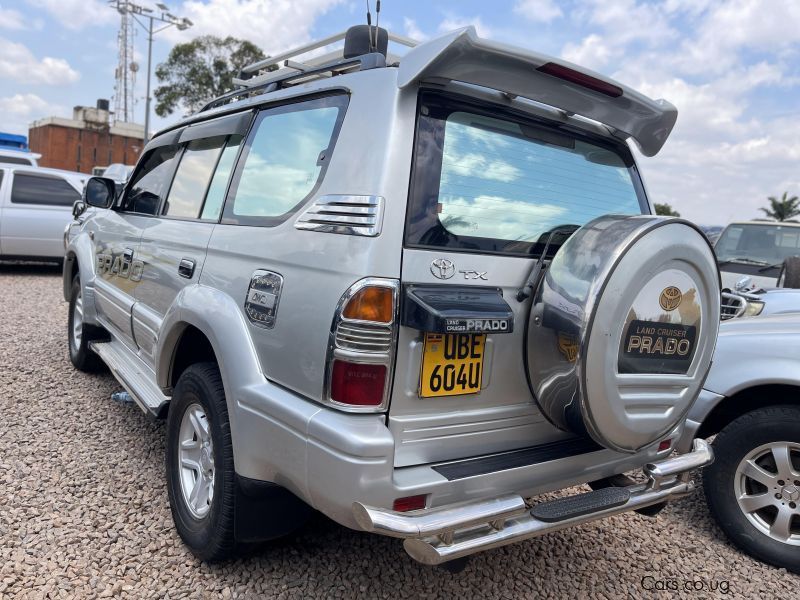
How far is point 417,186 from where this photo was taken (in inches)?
77.6

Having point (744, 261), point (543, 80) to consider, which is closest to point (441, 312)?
point (543, 80)

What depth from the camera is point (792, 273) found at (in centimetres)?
566

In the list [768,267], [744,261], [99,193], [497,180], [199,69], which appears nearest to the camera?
[497,180]

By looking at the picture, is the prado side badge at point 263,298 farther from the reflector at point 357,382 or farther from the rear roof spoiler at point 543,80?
the rear roof spoiler at point 543,80

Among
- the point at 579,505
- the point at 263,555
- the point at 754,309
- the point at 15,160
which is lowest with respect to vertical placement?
the point at 263,555

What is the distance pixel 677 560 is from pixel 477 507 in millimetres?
1607

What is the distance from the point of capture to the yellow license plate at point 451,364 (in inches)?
76.0

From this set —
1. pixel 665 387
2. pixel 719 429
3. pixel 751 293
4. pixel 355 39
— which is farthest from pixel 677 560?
pixel 355 39

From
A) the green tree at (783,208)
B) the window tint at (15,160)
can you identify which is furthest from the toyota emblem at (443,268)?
the green tree at (783,208)

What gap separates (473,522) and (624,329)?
2.56ft

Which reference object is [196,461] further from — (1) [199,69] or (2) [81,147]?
(2) [81,147]

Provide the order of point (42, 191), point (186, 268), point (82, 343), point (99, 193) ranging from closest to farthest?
point (186, 268) → point (99, 193) → point (82, 343) → point (42, 191)

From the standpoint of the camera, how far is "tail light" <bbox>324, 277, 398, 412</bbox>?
1832 millimetres

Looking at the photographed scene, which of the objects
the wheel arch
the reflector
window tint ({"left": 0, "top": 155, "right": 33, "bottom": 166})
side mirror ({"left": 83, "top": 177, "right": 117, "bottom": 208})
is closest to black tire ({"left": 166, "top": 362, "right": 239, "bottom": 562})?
the reflector
